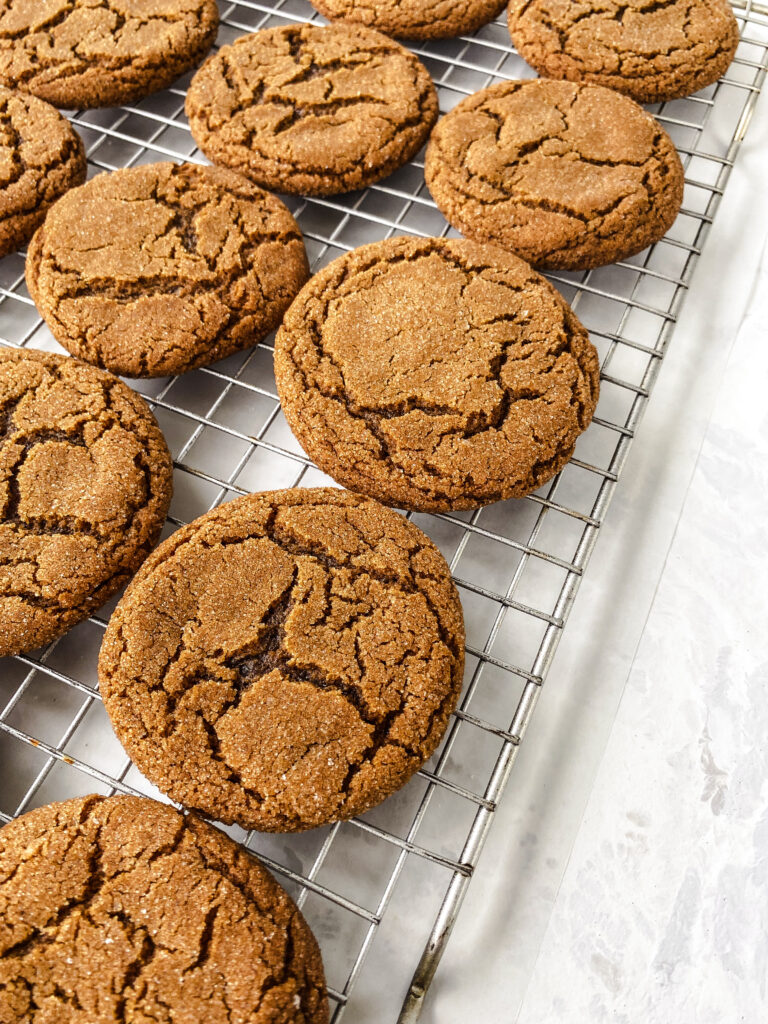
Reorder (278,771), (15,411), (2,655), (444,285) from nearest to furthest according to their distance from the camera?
(278,771) → (2,655) → (15,411) → (444,285)

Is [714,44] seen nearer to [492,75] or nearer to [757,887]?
[492,75]

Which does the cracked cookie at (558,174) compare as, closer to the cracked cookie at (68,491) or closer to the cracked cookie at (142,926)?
the cracked cookie at (68,491)

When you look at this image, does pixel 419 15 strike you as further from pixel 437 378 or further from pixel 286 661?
pixel 286 661

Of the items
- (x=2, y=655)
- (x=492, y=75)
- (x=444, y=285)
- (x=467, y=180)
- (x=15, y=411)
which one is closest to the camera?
(x=2, y=655)

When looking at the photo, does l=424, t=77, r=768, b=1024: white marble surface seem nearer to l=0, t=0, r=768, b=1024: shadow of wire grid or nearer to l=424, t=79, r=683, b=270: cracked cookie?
l=0, t=0, r=768, b=1024: shadow of wire grid

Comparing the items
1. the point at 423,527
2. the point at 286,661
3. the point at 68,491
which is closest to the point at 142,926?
the point at 286,661

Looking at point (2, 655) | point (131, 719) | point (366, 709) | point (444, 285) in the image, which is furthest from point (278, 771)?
point (444, 285)

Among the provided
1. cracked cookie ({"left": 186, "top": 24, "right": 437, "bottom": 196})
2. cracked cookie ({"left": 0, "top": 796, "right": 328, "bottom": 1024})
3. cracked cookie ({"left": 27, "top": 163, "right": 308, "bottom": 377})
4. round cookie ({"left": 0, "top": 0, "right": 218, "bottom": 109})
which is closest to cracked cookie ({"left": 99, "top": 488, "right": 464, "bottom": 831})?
cracked cookie ({"left": 0, "top": 796, "right": 328, "bottom": 1024})

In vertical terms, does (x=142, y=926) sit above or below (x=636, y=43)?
below

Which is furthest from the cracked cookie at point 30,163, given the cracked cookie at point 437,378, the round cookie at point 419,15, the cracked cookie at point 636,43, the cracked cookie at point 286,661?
the cracked cookie at point 636,43
